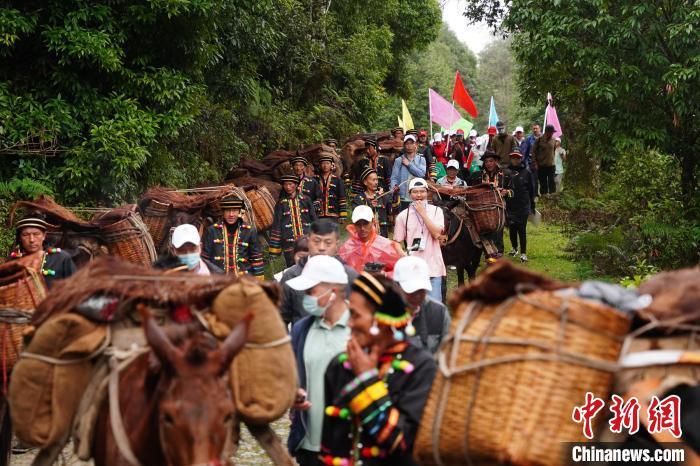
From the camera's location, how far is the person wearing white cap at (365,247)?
10.3m

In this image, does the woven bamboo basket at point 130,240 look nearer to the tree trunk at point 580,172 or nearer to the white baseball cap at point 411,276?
the white baseball cap at point 411,276

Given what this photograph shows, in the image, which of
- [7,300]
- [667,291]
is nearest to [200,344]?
[667,291]

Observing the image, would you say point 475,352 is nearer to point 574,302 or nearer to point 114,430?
point 574,302

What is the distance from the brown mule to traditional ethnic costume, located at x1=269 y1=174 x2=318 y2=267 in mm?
10106

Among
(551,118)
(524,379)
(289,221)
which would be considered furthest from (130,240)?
(551,118)

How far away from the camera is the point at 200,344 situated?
459 centimetres

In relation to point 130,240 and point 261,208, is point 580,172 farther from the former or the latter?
point 130,240

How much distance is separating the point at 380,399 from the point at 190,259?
392cm

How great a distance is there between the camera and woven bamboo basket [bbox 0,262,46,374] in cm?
689

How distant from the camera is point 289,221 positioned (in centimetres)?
1518

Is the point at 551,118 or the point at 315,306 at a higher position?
the point at 551,118

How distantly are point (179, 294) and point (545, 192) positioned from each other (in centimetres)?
2204

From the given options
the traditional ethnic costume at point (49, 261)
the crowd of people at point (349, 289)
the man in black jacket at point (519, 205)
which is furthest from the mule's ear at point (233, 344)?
the man in black jacket at point (519, 205)

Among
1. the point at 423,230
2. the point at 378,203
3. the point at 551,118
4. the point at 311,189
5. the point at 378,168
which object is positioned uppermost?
the point at 551,118
